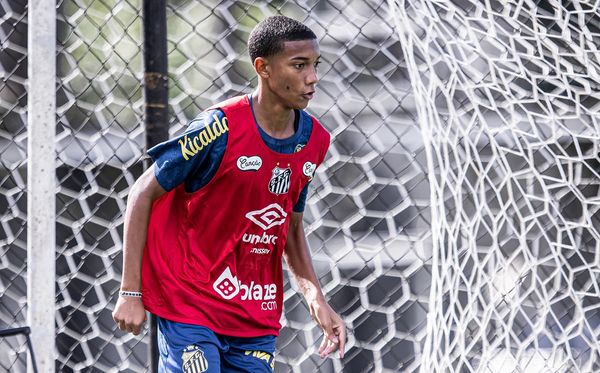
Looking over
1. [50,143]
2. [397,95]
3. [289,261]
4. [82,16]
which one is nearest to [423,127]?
[289,261]

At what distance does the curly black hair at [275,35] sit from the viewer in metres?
2.93

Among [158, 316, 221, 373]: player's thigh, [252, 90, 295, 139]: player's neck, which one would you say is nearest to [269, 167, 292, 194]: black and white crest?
[252, 90, 295, 139]: player's neck

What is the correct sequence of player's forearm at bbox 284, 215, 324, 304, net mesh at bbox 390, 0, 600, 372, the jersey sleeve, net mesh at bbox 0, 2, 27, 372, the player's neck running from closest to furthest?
Answer: the jersey sleeve → the player's neck → player's forearm at bbox 284, 215, 324, 304 → net mesh at bbox 390, 0, 600, 372 → net mesh at bbox 0, 2, 27, 372

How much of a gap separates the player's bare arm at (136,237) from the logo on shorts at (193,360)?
0.16 meters

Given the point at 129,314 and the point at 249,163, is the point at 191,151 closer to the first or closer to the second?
the point at 249,163

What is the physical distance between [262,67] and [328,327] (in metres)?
0.83

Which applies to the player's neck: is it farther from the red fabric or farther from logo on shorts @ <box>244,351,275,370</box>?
logo on shorts @ <box>244,351,275,370</box>

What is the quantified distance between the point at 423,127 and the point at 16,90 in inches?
88.1

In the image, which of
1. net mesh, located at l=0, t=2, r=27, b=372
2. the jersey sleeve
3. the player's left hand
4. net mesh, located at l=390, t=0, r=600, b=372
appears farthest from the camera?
net mesh, located at l=0, t=2, r=27, b=372

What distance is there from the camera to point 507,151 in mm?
3516

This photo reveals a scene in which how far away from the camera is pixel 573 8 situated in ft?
12.8

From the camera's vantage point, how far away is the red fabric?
2947mm

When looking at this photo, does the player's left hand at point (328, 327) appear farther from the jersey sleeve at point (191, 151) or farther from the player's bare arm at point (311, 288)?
the jersey sleeve at point (191, 151)

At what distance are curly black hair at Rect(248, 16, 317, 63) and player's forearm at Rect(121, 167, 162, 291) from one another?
489mm
